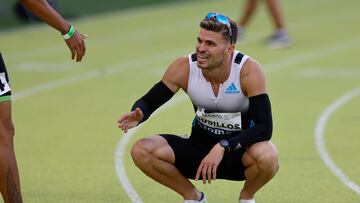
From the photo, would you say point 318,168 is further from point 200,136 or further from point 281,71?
point 281,71

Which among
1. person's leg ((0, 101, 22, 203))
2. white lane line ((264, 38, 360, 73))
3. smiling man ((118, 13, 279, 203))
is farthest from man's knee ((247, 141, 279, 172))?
white lane line ((264, 38, 360, 73))

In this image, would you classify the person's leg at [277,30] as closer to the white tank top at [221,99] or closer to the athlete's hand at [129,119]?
the white tank top at [221,99]

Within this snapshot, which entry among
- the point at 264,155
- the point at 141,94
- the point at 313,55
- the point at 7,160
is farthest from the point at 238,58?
the point at 313,55

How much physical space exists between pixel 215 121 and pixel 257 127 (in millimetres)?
471

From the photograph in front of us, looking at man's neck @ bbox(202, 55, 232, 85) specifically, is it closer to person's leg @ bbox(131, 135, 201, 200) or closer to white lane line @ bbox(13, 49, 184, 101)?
person's leg @ bbox(131, 135, 201, 200)

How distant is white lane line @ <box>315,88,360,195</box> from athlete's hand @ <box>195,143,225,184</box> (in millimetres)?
1826

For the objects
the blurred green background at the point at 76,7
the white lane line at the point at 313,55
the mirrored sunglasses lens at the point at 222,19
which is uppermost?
the mirrored sunglasses lens at the point at 222,19

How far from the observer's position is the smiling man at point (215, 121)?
718 cm

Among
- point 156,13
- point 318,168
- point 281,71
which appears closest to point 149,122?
point 318,168

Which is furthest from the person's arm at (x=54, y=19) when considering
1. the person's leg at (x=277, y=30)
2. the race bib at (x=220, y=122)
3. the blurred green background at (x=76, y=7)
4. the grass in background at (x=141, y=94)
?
the blurred green background at (x=76, y=7)

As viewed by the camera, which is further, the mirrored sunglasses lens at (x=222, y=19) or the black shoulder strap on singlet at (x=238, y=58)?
the black shoulder strap on singlet at (x=238, y=58)

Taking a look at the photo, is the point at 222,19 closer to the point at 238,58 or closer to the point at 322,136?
the point at 238,58

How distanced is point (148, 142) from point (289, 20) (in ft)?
45.9

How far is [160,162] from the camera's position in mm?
7363
